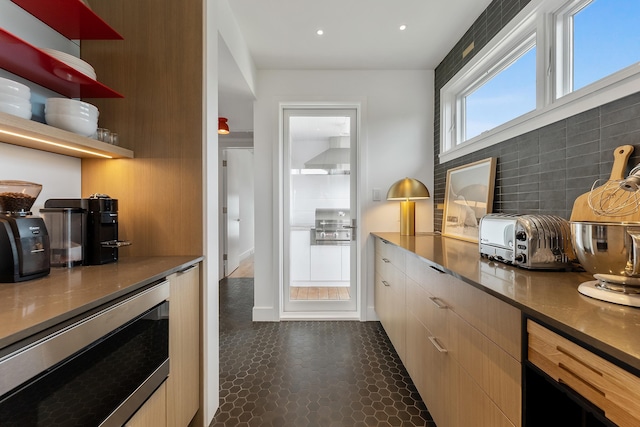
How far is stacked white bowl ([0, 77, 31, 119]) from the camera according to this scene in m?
0.90

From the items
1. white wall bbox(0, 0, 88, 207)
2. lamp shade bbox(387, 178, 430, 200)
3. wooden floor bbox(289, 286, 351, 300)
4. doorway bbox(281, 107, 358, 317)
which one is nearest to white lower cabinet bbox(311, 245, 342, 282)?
doorway bbox(281, 107, 358, 317)

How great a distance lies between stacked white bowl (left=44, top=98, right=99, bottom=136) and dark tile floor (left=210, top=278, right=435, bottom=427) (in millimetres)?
1620

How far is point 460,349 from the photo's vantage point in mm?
1143

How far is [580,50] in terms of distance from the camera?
1.36 meters

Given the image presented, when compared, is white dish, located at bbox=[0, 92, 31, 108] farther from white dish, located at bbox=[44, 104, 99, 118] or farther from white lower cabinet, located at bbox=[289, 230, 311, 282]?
white lower cabinet, located at bbox=[289, 230, 311, 282]

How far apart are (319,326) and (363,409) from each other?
3.81 ft

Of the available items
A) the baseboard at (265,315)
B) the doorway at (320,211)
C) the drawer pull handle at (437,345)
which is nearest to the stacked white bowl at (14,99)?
the drawer pull handle at (437,345)

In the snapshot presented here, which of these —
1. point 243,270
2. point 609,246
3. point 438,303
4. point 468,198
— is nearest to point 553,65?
point 468,198

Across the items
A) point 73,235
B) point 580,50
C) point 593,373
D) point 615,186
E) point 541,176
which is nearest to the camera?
point 593,373

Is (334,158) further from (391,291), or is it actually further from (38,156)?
(38,156)

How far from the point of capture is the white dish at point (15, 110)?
892 mm

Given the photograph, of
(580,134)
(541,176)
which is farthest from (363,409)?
(580,134)

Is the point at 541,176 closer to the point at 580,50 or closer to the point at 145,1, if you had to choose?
the point at 580,50

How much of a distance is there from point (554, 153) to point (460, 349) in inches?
42.6
